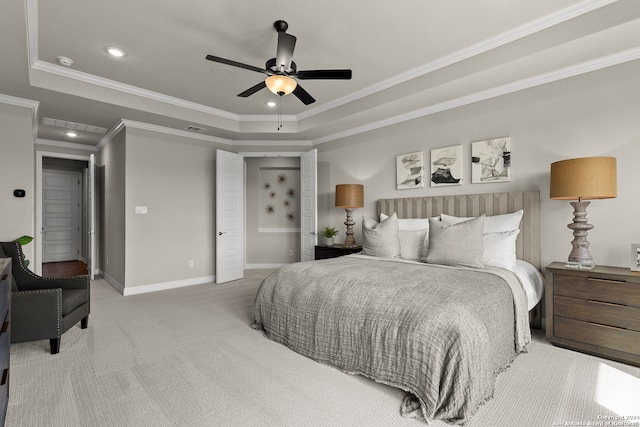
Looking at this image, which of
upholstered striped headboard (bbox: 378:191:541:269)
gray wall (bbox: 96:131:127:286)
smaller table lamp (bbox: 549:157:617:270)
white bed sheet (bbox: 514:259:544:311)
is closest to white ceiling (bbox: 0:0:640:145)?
gray wall (bbox: 96:131:127:286)

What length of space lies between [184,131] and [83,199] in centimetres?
478

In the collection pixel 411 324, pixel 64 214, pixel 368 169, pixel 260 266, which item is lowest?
pixel 260 266

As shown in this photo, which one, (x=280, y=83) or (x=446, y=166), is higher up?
(x=280, y=83)

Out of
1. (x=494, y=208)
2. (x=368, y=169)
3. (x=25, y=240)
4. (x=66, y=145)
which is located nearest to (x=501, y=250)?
(x=494, y=208)

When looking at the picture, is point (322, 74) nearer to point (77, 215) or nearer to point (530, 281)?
point (530, 281)

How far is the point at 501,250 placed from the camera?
2.98 metres

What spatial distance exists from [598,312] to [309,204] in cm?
389

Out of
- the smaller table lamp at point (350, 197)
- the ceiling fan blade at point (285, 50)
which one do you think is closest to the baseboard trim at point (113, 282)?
the smaller table lamp at point (350, 197)

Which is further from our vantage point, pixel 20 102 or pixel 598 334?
pixel 20 102

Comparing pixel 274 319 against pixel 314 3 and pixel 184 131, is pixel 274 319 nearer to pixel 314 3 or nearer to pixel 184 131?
pixel 314 3

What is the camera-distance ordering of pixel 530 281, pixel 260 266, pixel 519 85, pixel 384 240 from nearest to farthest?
pixel 530 281
pixel 519 85
pixel 384 240
pixel 260 266

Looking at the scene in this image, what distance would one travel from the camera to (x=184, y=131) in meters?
5.22

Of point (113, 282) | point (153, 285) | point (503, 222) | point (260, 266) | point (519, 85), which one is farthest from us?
point (260, 266)

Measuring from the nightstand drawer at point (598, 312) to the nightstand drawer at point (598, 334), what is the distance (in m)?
0.04
